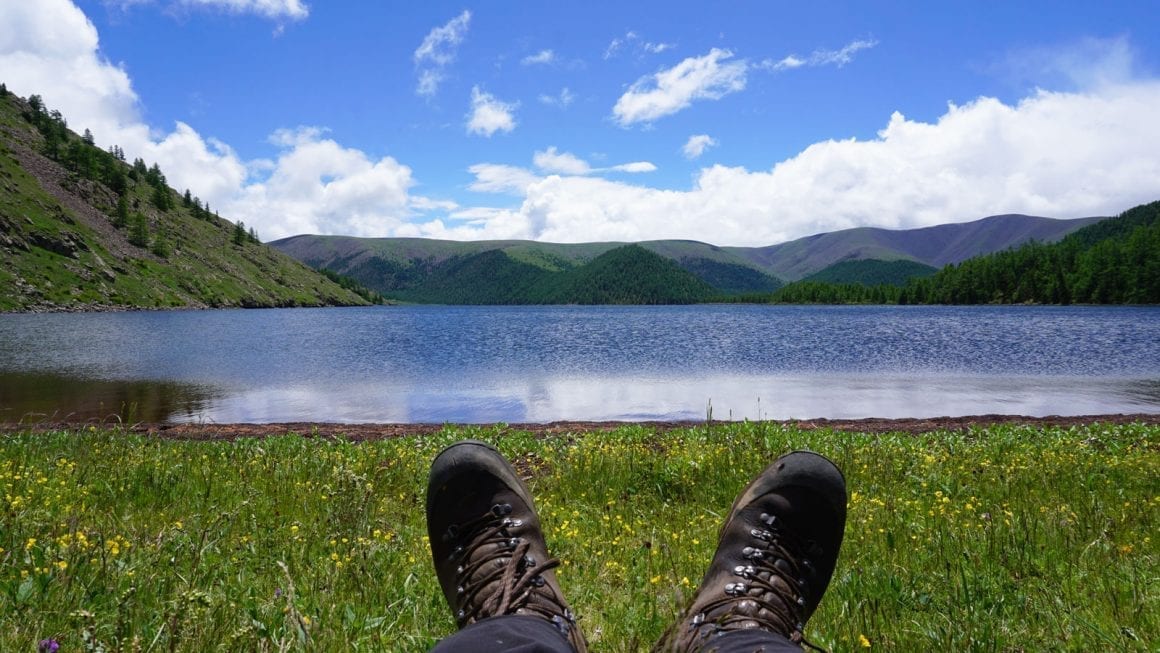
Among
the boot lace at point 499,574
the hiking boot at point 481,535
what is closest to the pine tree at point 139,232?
the hiking boot at point 481,535

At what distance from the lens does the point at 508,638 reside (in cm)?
245

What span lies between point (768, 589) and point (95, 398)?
30.5 m

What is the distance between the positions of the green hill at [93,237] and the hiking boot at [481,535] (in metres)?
139

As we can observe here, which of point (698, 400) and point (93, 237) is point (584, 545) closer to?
point (698, 400)

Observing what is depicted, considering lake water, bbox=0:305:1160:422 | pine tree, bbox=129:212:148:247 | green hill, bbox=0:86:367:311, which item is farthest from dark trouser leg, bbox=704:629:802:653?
pine tree, bbox=129:212:148:247

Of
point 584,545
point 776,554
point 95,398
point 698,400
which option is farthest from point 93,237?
point 776,554

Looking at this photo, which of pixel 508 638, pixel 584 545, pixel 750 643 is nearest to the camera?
pixel 508 638

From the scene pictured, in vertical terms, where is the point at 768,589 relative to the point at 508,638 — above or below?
below

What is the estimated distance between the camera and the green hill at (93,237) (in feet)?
388

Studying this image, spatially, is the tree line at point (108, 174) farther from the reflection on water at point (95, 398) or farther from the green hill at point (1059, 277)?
the green hill at point (1059, 277)

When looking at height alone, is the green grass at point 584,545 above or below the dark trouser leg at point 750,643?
below

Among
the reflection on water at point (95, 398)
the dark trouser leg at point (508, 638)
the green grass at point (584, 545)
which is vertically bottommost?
the reflection on water at point (95, 398)

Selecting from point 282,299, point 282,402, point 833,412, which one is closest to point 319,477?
point 833,412

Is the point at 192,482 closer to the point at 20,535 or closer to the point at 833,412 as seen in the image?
the point at 20,535
